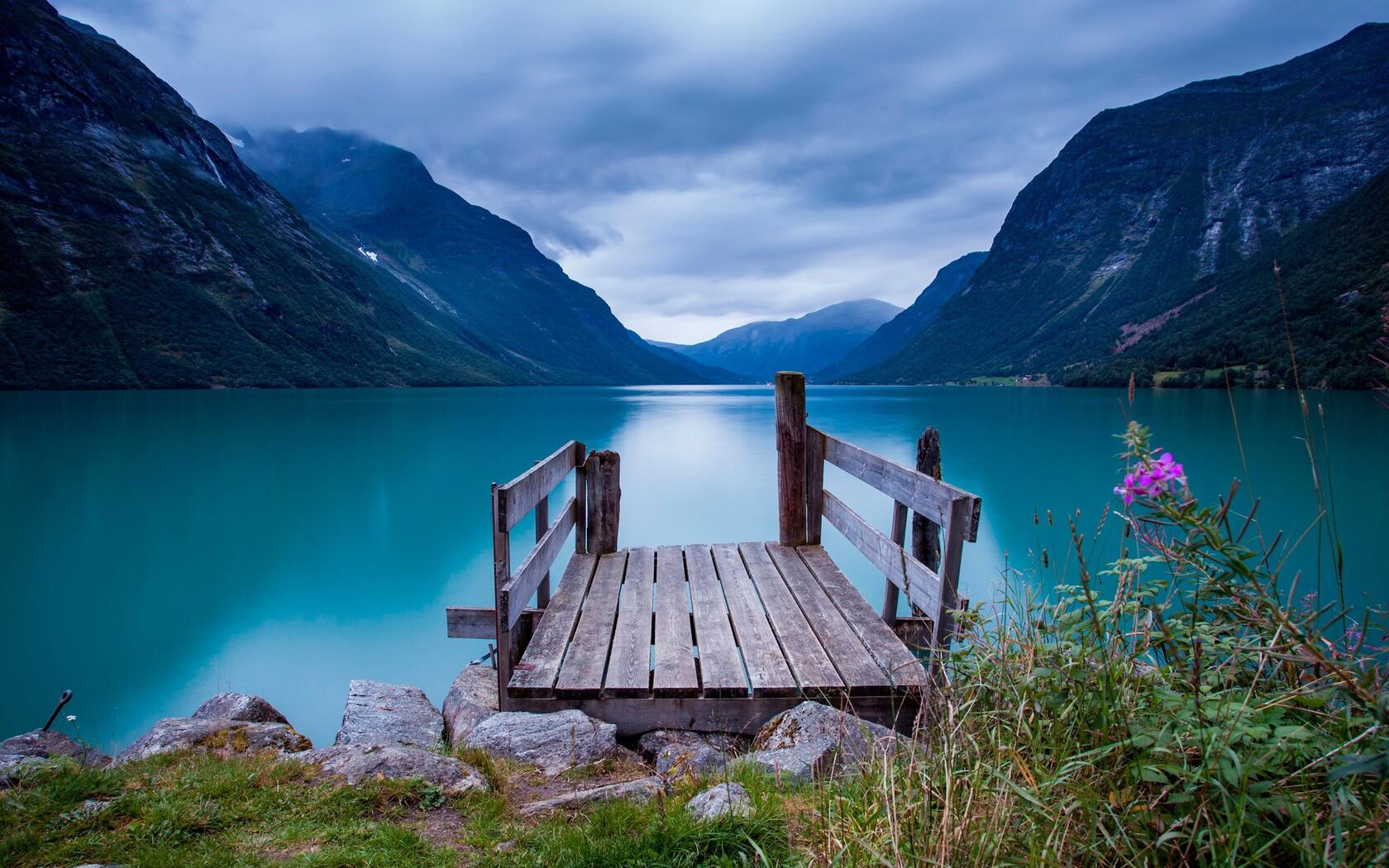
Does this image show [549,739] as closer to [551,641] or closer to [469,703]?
[551,641]

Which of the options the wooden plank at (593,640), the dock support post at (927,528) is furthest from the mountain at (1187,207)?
the wooden plank at (593,640)

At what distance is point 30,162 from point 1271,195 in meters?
224

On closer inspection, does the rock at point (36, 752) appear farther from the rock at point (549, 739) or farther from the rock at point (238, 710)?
the rock at point (549, 739)

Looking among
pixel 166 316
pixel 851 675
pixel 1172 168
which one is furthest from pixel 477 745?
pixel 1172 168

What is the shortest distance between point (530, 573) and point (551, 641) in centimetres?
45

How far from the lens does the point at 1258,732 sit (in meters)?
1.57

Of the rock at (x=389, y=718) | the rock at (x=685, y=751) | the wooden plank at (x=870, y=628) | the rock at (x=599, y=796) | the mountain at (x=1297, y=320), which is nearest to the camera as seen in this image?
the rock at (x=599, y=796)

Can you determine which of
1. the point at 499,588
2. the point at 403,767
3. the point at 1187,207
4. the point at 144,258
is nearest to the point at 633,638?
the point at 499,588

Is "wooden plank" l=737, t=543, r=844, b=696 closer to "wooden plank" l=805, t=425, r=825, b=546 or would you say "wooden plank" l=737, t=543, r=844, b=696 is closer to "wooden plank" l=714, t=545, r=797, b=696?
"wooden plank" l=714, t=545, r=797, b=696

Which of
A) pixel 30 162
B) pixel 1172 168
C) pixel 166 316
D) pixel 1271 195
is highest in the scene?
pixel 1172 168

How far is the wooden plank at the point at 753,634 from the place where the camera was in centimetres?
364

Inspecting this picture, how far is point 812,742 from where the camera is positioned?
311cm

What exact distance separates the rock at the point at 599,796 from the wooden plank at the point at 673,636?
2.70 ft

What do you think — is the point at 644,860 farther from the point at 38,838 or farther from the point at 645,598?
the point at 645,598
